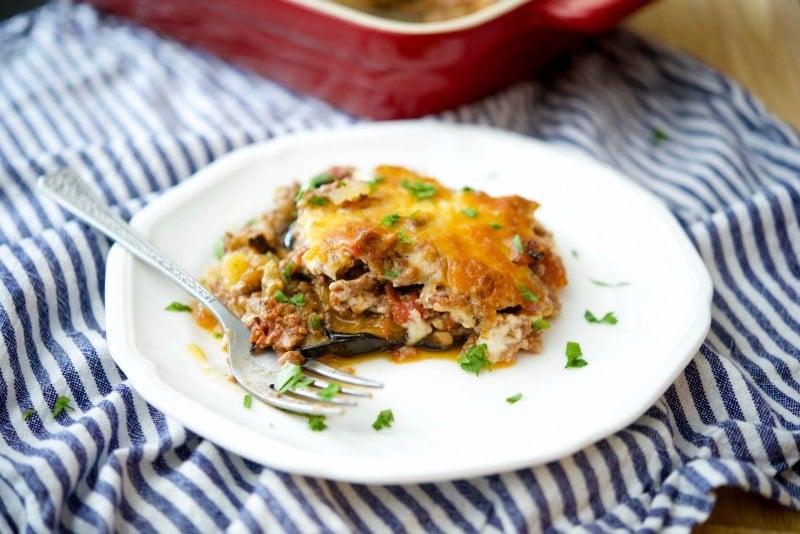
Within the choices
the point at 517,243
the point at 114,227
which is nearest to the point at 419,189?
the point at 517,243

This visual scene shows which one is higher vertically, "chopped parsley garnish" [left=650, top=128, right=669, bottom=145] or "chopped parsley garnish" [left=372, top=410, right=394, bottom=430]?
"chopped parsley garnish" [left=372, top=410, right=394, bottom=430]

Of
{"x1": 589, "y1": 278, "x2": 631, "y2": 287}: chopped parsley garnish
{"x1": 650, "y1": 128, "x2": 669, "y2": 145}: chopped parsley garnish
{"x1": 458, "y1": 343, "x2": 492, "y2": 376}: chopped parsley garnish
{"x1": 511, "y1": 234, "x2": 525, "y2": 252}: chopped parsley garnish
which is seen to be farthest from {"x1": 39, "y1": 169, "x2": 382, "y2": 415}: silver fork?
{"x1": 650, "y1": 128, "x2": 669, "y2": 145}: chopped parsley garnish

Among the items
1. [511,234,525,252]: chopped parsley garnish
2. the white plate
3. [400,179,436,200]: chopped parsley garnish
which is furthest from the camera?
[400,179,436,200]: chopped parsley garnish

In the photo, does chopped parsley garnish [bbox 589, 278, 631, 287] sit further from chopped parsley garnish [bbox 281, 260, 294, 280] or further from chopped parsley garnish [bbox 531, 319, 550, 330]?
chopped parsley garnish [bbox 281, 260, 294, 280]

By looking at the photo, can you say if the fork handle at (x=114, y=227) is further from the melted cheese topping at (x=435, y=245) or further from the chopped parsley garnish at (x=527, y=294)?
the chopped parsley garnish at (x=527, y=294)

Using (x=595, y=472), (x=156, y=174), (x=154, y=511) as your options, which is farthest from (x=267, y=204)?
(x=595, y=472)

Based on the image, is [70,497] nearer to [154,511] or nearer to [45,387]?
[154,511]
